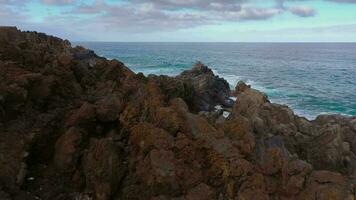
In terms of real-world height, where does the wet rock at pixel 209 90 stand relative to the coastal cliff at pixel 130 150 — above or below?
below

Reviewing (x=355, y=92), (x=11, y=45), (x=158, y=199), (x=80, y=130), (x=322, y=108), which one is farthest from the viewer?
(x=355, y=92)

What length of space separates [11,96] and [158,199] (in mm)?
5813

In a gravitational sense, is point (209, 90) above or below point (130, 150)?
below

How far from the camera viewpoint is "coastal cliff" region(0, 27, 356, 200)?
1317 centimetres

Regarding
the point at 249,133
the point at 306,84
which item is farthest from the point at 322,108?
the point at 249,133

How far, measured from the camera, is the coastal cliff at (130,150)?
1317 cm

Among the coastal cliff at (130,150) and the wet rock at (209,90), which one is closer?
the coastal cliff at (130,150)

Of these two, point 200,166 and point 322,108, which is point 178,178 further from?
point 322,108

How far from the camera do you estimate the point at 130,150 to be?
1427cm

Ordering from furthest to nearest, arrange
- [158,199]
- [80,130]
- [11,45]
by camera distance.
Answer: [11,45] → [80,130] → [158,199]

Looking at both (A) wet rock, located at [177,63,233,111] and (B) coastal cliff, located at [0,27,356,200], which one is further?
(A) wet rock, located at [177,63,233,111]

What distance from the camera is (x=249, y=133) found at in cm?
1511

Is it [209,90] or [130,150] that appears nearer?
[130,150]

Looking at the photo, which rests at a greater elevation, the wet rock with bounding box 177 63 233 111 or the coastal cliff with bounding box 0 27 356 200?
the coastal cliff with bounding box 0 27 356 200
